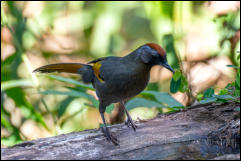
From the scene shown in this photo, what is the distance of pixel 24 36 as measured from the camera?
5.75m

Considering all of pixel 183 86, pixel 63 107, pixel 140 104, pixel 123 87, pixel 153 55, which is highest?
pixel 153 55

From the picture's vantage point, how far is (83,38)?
6156 mm

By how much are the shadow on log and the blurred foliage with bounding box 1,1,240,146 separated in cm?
172

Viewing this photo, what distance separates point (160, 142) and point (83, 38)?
3927 millimetres

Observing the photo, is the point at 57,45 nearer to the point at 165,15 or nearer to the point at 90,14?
the point at 90,14

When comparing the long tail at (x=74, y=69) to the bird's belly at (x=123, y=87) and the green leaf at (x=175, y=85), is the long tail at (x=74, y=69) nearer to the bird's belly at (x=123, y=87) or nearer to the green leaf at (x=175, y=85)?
the bird's belly at (x=123, y=87)

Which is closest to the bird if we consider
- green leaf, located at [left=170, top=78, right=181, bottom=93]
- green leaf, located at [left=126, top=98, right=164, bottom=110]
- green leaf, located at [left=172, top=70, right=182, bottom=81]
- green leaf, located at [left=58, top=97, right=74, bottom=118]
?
green leaf, located at [left=172, top=70, right=182, bottom=81]

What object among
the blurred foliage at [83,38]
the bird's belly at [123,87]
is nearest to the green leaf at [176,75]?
the bird's belly at [123,87]

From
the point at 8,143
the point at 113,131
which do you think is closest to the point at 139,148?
the point at 113,131

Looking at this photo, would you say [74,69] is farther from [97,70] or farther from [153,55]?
[153,55]

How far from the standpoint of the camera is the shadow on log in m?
2.41

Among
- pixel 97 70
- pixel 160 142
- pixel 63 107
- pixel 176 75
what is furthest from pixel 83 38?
pixel 160 142

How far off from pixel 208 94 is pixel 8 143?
2.67 metres

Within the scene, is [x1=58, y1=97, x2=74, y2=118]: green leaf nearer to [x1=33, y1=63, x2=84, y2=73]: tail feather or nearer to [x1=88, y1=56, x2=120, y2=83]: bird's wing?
[x1=33, y1=63, x2=84, y2=73]: tail feather
